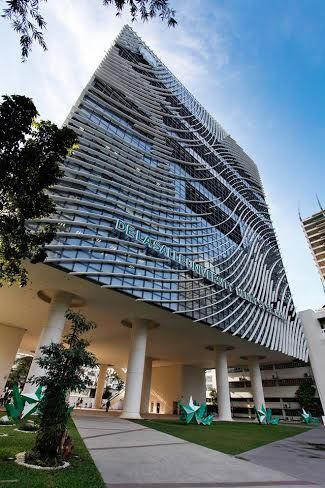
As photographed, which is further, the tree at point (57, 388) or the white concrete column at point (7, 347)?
the white concrete column at point (7, 347)

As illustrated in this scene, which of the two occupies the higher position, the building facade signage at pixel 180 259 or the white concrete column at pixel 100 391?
the building facade signage at pixel 180 259

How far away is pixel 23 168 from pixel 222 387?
39.7 metres

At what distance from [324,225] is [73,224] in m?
111

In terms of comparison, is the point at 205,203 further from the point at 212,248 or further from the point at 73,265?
the point at 73,265

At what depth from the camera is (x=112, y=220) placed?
2667 cm

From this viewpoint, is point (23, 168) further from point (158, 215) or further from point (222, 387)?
point (222, 387)

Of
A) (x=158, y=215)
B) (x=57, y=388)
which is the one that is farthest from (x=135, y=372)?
(x=57, y=388)

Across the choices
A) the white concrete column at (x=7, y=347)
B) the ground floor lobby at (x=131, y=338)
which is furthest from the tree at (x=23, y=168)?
the white concrete column at (x=7, y=347)

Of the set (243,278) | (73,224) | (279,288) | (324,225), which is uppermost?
(324,225)

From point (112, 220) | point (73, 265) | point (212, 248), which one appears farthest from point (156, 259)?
point (212, 248)

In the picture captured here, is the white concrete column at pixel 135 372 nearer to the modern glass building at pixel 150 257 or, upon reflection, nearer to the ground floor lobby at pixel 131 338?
the ground floor lobby at pixel 131 338

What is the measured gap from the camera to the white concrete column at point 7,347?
34.9 metres

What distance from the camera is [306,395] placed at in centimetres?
5541

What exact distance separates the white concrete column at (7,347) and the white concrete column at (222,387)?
2708 centimetres
